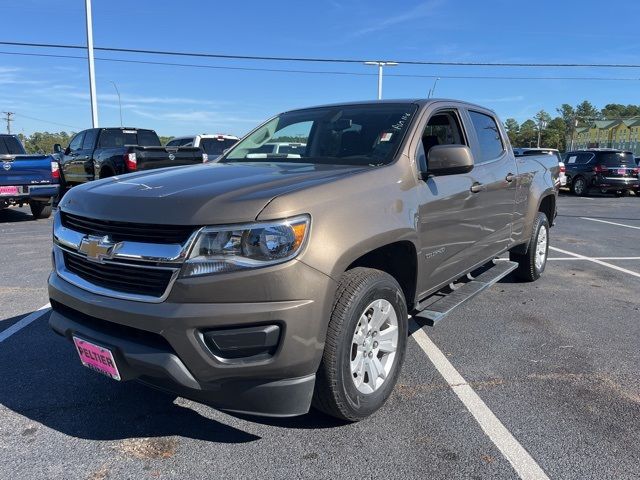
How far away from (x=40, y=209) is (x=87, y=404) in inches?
408

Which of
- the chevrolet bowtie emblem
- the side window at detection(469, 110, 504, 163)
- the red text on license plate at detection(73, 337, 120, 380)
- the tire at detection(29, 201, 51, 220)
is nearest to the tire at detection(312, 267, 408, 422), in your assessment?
the red text on license plate at detection(73, 337, 120, 380)

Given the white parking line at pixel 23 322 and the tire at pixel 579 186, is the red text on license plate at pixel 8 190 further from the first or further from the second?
the tire at pixel 579 186

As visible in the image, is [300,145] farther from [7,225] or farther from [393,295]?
[7,225]

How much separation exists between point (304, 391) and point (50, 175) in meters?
10.6

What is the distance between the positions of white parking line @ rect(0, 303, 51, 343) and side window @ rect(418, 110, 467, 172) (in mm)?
3792

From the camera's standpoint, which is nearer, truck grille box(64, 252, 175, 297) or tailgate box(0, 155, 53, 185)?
truck grille box(64, 252, 175, 297)

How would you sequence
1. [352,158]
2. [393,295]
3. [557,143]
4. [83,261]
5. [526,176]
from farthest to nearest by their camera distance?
[557,143] < [526,176] < [352,158] < [393,295] < [83,261]

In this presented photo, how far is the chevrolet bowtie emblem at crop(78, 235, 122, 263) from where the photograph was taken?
2.55m

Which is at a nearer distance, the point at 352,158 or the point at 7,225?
the point at 352,158

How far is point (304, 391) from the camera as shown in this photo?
8.12 ft

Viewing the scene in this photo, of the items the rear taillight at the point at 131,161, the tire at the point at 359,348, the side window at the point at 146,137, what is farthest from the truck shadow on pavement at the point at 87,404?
the side window at the point at 146,137

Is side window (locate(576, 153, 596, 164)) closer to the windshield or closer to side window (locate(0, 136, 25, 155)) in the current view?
the windshield

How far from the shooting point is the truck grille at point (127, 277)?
241 cm

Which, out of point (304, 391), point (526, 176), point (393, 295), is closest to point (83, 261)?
point (304, 391)
